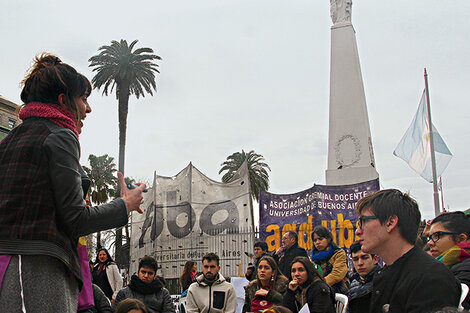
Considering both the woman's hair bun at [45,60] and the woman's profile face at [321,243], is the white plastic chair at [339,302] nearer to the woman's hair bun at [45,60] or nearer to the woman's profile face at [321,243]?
the woman's profile face at [321,243]

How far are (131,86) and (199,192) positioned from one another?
58.1 feet

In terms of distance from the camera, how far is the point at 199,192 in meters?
15.9

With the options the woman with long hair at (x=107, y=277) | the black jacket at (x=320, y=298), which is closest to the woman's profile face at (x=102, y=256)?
the woman with long hair at (x=107, y=277)

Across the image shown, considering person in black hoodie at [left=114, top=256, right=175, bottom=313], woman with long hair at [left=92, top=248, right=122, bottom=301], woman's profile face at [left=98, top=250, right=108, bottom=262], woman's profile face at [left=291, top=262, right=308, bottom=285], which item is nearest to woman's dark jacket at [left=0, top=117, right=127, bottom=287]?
woman's profile face at [left=291, top=262, right=308, bottom=285]

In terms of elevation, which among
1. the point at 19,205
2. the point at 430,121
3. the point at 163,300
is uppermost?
the point at 430,121

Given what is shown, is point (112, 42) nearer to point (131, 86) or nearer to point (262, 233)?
point (131, 86)

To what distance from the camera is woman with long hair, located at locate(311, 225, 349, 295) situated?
6.04m

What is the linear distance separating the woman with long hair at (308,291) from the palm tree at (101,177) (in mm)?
37026

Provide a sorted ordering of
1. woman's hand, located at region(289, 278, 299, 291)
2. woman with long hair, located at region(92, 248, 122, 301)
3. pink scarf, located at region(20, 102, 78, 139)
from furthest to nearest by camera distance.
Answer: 1. woman with long hair, located at region(92, 248, 122, 301)
2. woman's hand, located at region(289, 278, 299, 291)
3. pink scarf, located at region(20, 102, 78, 139)

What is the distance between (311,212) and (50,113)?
41.2 ft

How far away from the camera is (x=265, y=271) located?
6422 mm

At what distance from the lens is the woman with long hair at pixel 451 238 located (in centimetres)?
356

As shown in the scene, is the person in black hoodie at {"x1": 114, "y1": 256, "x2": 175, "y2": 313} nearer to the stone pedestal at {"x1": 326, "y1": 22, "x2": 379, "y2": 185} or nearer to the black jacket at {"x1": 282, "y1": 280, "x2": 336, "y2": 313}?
the black jacket at {"x1": 282, "y1": 280, "x2": 336, "y2": 313}

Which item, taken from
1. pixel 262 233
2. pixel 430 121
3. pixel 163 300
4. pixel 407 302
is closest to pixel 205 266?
pixel 163 300
